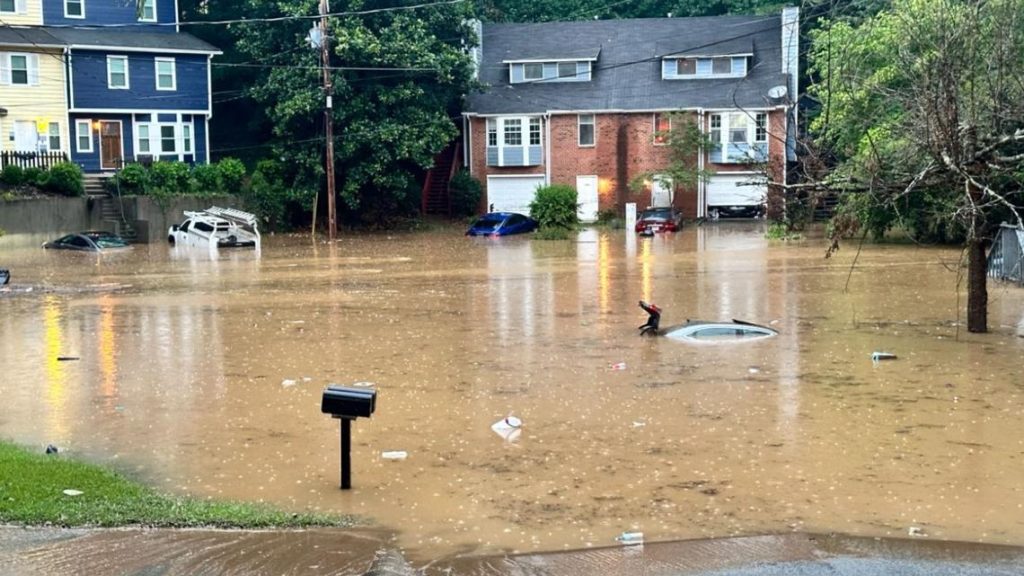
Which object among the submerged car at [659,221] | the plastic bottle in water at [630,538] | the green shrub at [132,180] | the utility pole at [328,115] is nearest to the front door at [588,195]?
the submerged car at [659,221]

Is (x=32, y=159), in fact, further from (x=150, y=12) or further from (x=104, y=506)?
(x=104, y=506)

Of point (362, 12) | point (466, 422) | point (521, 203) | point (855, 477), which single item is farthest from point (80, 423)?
point (521, 203)

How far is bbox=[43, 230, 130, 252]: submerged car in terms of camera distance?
42812 mm

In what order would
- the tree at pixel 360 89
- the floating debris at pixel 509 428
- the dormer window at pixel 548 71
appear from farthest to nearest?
the dormer window at pixel 548 71, the tree at pixel 360 89, the floating debris at pixel 509 428

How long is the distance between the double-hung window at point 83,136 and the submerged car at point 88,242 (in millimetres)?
8005

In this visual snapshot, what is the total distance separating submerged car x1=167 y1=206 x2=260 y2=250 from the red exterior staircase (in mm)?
12519

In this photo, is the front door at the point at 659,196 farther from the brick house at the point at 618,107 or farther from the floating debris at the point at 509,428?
the floating debris at the point at 509,428

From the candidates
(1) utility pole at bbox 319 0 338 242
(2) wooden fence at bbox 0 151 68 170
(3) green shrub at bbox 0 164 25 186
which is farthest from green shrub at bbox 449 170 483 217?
(3) green shrub at bbox 0 164 25 186

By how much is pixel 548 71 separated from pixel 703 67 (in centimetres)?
730

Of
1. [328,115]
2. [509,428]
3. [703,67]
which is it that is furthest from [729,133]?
[509,428]

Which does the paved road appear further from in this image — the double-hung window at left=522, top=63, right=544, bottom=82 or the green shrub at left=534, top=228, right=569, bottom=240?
the double-hung window at left=522, top=63, right=544, bottom=82

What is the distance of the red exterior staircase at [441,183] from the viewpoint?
57.7m

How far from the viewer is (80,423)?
14.8m

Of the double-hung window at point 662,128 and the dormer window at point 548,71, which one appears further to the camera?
the dormer window at point 548,71
